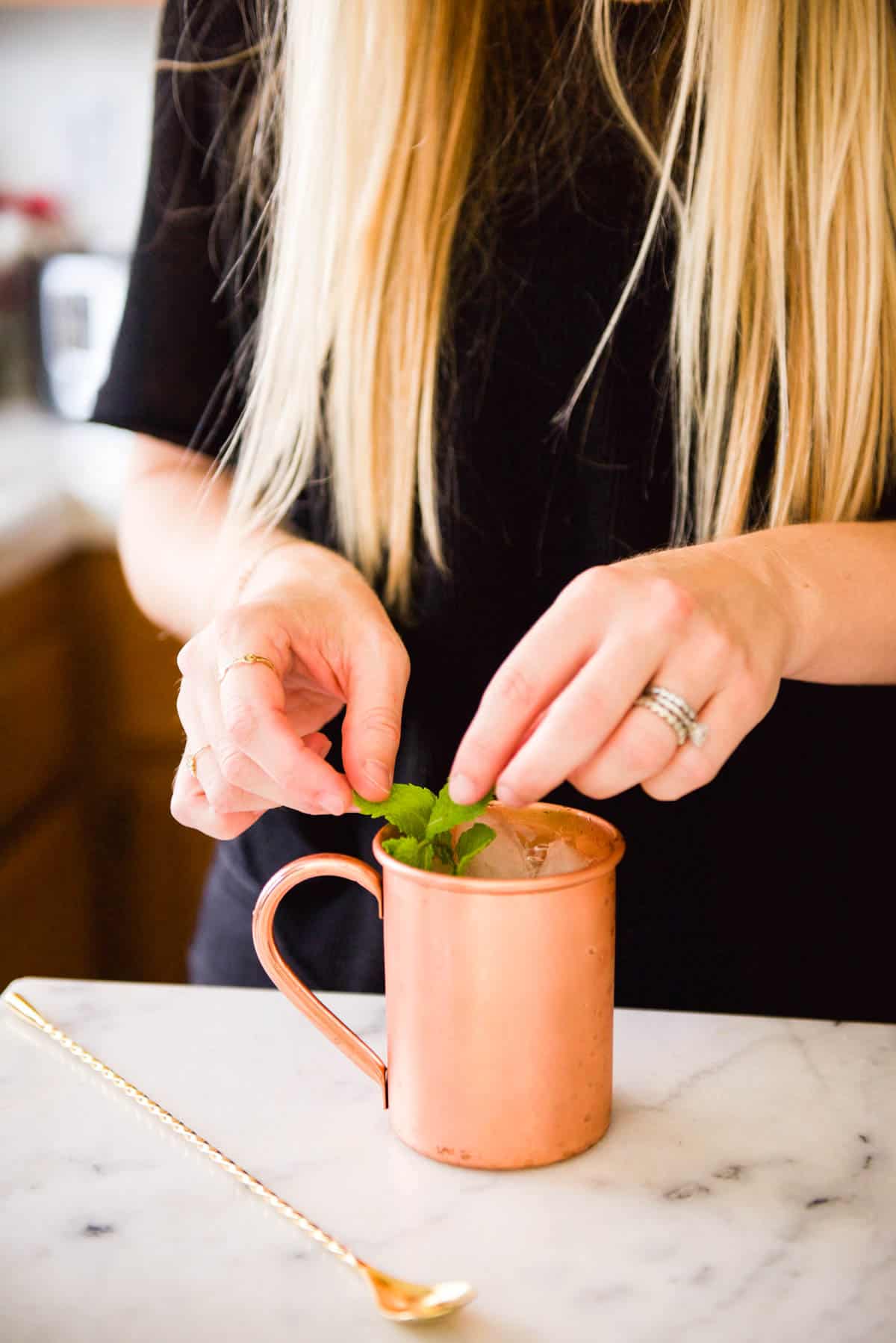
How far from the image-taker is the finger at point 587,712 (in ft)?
1.77

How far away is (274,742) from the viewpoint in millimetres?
586

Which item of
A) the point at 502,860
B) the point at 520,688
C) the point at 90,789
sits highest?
the point at 520,688

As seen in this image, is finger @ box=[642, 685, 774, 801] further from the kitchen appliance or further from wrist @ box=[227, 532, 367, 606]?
the kitchen appliance

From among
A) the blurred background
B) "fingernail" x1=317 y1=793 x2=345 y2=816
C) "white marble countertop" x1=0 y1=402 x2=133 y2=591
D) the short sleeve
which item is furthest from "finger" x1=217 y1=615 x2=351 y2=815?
the blurred background

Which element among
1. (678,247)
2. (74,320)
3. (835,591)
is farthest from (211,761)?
(74,320)

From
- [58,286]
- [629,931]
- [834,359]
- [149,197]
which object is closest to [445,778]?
[629,931]

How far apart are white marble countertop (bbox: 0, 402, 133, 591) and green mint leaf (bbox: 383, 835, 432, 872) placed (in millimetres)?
1068

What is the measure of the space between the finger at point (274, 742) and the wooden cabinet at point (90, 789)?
1215 mm

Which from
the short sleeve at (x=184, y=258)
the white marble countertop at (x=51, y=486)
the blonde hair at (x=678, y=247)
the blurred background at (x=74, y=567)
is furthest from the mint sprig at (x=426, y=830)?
the blurred background at (x=74, y=567)

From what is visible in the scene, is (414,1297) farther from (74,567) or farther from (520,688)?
(74,567)

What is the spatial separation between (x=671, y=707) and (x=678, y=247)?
0.41 metres

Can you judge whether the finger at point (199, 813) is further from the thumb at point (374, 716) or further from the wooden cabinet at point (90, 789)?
the wooden cabinet at point (90, 789)

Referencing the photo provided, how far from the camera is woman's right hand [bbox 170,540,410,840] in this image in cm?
59

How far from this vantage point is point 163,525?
0.92 meters
